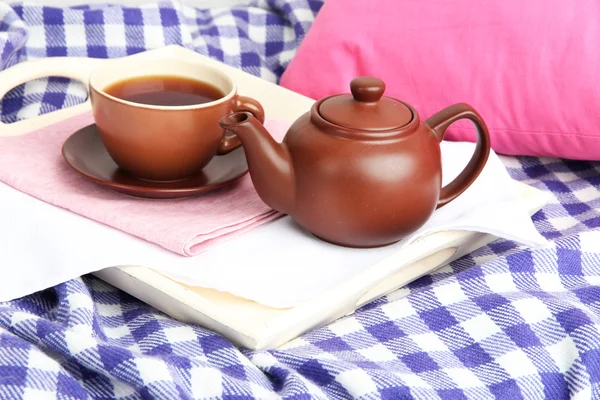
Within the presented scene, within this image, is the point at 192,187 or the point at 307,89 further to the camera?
the point at 307,89

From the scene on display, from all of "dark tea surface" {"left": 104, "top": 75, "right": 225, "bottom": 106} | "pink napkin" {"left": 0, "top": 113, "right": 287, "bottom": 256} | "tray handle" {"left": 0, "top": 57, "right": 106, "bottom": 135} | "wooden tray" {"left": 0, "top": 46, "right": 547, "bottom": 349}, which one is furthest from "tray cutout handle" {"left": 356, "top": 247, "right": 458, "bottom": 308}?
"tray handle" {"left": 0, "top": 57, "right": 106, "bottom": 135}

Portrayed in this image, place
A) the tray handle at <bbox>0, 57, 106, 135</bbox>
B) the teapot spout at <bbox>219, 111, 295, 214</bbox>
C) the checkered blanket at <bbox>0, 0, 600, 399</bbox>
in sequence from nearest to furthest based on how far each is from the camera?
1. the checkered blanket at <bbox>0, 0, 600, 399</bbox>
2. the teapot spout at <bbox>219, 111, 295, 214</bbox>
3. the tray handle at <bbox>0, 57, 106, 135</bbox>

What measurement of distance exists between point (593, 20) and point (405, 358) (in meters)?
0.49

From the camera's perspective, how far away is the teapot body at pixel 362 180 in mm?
645

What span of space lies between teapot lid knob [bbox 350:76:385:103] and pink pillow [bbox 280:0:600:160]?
1.03 ft

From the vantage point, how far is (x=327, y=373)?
58cm

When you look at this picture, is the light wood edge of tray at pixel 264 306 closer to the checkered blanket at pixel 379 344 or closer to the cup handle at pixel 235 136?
the checkered blanket at pixel 379 344

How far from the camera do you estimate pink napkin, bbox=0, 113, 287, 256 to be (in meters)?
0.67

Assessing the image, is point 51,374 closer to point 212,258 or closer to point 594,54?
point 212,258

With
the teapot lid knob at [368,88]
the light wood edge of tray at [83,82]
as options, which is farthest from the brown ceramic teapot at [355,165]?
the light wood edge of tray at [83,82]

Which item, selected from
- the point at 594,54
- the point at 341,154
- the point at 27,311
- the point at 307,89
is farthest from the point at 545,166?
the point at 27,311

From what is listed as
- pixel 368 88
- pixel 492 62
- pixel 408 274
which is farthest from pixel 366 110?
pixel 492 62

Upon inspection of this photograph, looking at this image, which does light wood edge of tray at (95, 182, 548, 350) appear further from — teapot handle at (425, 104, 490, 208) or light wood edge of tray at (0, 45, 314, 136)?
light wood edge of tray at (0, 45, 314, 136)

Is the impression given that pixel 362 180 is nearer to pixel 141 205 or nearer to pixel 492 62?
pixel 141 205
